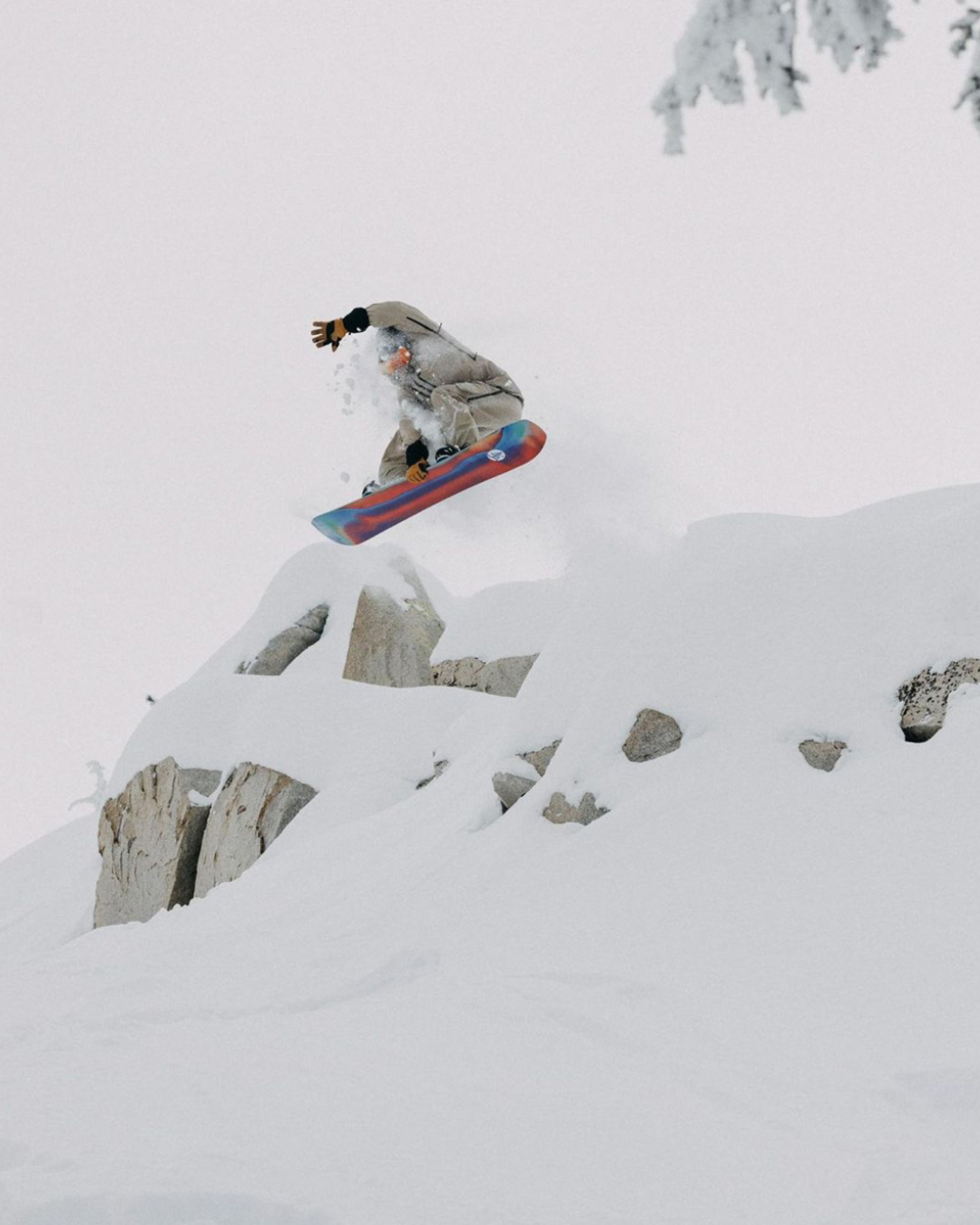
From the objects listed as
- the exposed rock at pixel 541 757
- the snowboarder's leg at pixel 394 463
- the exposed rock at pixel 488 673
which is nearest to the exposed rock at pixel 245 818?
the exposed rock at pixel 488 673

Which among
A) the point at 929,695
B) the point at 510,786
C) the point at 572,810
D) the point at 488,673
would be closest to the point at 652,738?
the point at 572,810

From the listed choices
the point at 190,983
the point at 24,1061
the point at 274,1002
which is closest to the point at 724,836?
the point at 274,1002

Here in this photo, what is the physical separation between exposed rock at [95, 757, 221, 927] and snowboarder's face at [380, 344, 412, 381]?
684cm

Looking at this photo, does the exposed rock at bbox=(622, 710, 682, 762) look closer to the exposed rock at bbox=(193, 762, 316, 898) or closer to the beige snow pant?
the beige snow pant

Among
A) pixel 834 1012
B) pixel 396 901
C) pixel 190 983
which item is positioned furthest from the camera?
pixel 396 901

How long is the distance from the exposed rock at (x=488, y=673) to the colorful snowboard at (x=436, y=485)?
17.3 feet

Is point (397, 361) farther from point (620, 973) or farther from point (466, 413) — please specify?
point (620, 973)

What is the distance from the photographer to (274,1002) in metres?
5.20

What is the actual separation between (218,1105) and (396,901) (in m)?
3.43

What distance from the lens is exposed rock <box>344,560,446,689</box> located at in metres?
20.5

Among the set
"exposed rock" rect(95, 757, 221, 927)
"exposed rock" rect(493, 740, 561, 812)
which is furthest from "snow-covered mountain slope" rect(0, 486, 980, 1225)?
"exposed rock" rect(95, 757, 221, 927)

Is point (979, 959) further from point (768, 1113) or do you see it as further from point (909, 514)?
point (909, 514)

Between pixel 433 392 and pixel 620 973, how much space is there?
24.9ft

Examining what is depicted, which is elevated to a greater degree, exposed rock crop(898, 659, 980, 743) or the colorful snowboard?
the colorful snowboard
